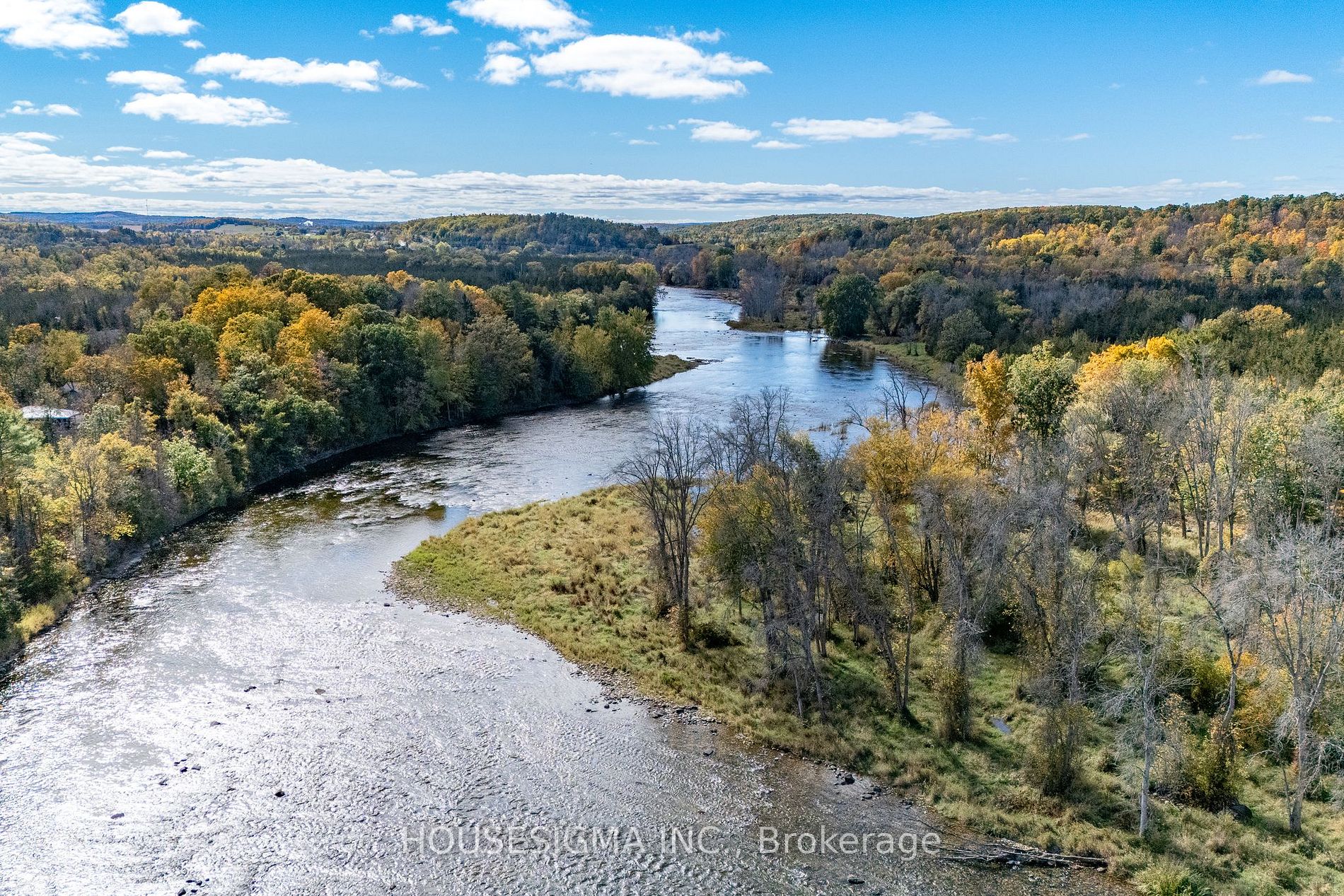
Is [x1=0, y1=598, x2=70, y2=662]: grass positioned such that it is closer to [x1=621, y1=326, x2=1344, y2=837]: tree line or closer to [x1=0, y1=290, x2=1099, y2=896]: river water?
[x1=0, y1=290, x2=1099, y2=896]: river water

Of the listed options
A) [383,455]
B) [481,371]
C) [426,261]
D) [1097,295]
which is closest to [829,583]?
[383,455]

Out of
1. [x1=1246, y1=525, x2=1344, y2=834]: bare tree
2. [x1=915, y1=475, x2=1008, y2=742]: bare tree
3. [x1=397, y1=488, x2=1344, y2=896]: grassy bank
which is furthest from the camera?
[x1=915, y1=475, x2=1008, y2=742]: bare tree

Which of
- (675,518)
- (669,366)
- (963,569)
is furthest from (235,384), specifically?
(963,569)

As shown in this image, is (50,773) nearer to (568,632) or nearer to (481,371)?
(568,632)

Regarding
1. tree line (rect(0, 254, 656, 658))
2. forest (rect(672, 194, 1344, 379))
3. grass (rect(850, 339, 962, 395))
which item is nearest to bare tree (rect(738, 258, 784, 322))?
forest (rect(672, 194, 1344, 379))

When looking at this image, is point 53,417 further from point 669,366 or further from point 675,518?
point 669,366

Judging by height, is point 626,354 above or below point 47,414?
above

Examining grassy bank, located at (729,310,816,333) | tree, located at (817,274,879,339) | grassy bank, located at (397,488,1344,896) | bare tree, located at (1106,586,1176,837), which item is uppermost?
tree, located at (817,274,879,339)
